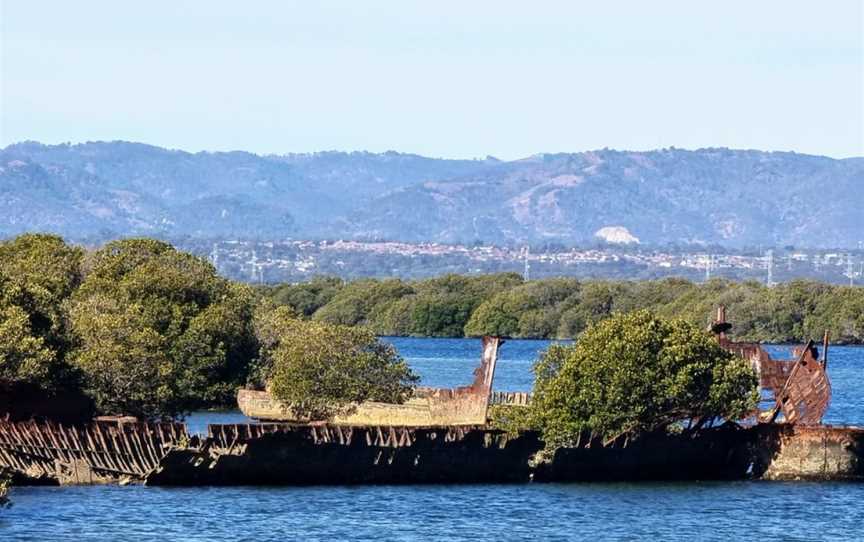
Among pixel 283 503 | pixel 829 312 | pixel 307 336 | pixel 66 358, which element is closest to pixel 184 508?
pixel 283 503

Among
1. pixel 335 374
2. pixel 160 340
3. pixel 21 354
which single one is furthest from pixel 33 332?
pixel 335 374

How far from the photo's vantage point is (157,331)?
8788cm

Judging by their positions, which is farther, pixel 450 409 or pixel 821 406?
pixel 450 409

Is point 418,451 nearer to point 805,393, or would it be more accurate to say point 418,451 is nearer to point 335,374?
point 805,393

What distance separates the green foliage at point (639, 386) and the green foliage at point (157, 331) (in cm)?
1653

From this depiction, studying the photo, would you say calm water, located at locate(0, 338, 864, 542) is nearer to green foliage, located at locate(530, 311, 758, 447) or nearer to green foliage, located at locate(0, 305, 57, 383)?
green foliage, located at locate(530, 311, 758, 447)

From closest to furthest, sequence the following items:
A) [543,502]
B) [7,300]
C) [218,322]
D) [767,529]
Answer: [767,529]
[543,502]
[7,300]
[218,322]

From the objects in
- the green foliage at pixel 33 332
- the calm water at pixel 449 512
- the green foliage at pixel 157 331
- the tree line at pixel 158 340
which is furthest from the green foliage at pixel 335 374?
the calm water at pixel 449 512

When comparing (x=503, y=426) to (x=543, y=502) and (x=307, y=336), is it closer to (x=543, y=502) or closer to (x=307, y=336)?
(x=543, y=502)

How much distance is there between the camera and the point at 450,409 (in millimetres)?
75188

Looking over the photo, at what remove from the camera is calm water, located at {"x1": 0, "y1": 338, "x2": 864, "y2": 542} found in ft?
178

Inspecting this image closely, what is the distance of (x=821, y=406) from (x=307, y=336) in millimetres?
23782

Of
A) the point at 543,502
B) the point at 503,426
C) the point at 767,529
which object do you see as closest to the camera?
the point at 767,529

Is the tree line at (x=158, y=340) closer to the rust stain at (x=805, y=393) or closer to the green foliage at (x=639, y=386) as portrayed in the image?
the green foliage at (x=639, y=386)
